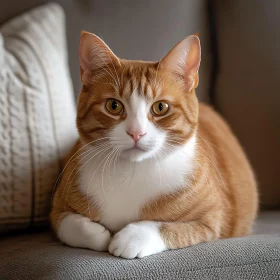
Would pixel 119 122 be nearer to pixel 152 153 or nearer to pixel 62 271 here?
pixel 152 153

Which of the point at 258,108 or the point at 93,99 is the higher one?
the point at 93,99

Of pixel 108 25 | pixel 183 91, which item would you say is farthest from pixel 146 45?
pixel 183 91

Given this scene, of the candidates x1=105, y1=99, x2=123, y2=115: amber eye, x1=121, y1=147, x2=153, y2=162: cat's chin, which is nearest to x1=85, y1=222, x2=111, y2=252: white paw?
x1=121, y1=147, x2=153, y2=162: cat's chin

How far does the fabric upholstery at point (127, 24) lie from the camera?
5.77ft

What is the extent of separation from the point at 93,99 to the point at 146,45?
1.95ft

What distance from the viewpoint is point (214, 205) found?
1.34m

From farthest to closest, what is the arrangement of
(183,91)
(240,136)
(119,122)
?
(240,136)
(183,91)
(119,122)

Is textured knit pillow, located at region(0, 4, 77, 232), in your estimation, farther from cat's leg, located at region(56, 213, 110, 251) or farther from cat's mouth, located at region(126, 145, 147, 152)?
cat's mouth, located at region(126, 145, 147, 152)

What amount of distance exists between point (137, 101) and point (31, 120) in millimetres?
402

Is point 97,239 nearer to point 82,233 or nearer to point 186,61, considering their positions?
point 82,233

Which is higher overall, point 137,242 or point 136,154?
point 136,154

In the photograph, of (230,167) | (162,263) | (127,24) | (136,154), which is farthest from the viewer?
(127,24)

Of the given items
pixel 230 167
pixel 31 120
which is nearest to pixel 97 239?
pixel 31 120

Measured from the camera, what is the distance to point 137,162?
4.12 feet
